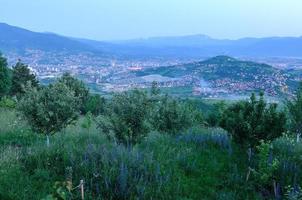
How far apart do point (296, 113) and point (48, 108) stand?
10245 millimetres

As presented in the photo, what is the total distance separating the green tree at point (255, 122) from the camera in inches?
534

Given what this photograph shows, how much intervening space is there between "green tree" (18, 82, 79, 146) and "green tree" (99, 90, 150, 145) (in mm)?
1830

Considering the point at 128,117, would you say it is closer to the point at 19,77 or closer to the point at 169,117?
the point at 169,117

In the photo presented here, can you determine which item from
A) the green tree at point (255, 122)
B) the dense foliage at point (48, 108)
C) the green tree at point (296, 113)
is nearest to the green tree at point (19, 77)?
the dense foliage at point (48, 108)

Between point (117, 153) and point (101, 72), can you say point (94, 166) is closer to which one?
point (117, 153)

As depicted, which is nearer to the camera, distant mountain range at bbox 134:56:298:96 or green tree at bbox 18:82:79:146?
green tree at bbox 18:82:79:146

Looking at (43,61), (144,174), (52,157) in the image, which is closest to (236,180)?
(144,174)

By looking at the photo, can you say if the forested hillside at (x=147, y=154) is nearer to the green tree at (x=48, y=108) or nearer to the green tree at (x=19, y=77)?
the green tree at (x=48, y=108)

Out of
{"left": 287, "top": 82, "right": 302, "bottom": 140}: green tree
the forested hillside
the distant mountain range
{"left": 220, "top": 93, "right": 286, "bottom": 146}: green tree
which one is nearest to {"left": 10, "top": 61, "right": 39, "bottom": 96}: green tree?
the forested hillside

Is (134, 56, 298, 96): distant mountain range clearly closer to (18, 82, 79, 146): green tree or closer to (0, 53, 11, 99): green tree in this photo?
(0, 53, 11, 99): green tree

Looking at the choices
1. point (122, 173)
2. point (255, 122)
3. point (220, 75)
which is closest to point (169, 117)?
point (255, 122)

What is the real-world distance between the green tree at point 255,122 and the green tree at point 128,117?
2.60 m

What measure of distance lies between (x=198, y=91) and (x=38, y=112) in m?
99.4

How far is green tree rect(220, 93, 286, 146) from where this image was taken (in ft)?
44.5
